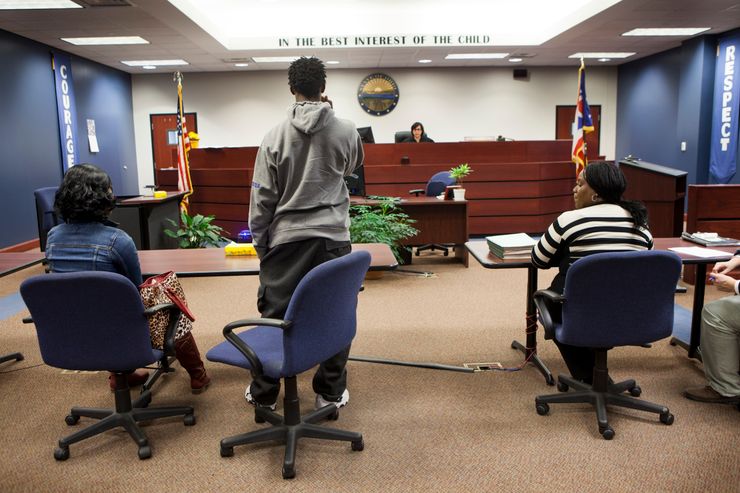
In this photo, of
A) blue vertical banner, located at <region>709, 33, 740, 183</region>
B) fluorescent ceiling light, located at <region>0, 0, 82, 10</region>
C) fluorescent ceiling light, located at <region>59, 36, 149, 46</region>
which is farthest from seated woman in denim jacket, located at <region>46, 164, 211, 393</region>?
blue vertical banner, located at <region>709, 33, 740, 183</region>

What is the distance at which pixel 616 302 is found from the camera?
2.21 metres

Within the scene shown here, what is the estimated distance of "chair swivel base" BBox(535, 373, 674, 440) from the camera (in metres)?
2.39

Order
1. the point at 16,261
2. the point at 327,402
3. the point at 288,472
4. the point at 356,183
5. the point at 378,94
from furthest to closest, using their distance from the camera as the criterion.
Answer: the point at 378,94 → the point at 356,183 → the point at 16,261 → the point at 327,402 → the point at 288,472

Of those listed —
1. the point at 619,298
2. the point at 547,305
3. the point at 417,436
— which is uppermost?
the point at 619,298

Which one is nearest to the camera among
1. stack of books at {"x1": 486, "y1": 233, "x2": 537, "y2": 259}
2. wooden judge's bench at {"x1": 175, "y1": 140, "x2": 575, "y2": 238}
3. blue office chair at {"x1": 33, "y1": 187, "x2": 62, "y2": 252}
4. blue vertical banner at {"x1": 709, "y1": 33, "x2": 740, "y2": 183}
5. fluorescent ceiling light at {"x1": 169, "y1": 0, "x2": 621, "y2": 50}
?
stack of books at {"x1": 486, "y1": 233, "x2": 537, "y2": 259}

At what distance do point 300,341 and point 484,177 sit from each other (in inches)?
231

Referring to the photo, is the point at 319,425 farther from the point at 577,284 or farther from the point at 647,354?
the point at 647,354

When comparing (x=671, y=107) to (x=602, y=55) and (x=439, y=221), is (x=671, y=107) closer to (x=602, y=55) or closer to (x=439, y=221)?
(x=602, y=55)

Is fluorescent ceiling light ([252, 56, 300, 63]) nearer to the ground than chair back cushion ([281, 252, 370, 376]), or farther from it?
Result: farther from it

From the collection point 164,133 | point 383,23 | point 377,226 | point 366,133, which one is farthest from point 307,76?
point 164,133

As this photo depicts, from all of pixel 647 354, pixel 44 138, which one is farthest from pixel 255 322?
pixel 44 138

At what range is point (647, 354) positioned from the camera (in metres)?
3.28

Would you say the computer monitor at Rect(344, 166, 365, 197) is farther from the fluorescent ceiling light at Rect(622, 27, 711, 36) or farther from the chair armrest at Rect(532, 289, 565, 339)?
the fluorescent ceiling light at Rect(622, 27, 711, 36)

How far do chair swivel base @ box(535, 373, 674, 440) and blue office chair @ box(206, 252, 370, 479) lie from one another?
861 mm
